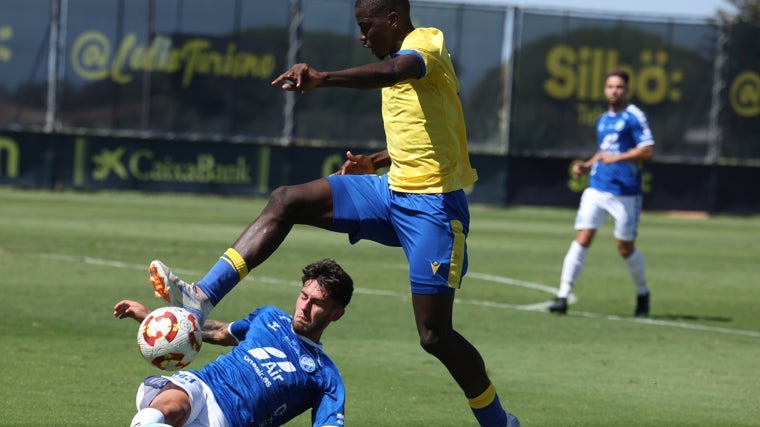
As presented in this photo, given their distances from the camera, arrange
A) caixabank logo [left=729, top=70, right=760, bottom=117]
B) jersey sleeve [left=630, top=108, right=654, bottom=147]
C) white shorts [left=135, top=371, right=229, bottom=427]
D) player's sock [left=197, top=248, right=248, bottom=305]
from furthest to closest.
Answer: caixabank logo [left=729, top=70, right=760, bottom=117], jersey sleeve [left=630, top=108, right=654, bottom=147], player's sock [left=197, top=248, right=248, bottom=305], white shorts [left=135, top=371, right=229, bottom=427]

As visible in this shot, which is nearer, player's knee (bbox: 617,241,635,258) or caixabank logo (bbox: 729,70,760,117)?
player's knee (bbox: 617,241,635,258)

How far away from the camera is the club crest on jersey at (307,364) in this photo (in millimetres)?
6590

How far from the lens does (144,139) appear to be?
31516 mm

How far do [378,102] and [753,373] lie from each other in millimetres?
23666

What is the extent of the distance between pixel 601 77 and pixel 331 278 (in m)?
29.3

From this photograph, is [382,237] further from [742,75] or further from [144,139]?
[742,75]

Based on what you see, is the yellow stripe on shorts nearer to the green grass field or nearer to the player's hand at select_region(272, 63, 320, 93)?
the green grass field

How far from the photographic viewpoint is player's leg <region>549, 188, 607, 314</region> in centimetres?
1327

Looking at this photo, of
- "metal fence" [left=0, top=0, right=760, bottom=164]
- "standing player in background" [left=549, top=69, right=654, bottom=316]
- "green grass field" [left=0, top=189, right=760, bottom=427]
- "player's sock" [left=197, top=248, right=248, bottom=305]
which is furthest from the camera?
"metal fence" [left=0, top=0, right=760, bottom=164]

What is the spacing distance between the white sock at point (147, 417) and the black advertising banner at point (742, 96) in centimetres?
3114

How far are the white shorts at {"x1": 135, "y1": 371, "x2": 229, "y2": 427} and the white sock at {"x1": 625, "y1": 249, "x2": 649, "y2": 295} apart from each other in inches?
317

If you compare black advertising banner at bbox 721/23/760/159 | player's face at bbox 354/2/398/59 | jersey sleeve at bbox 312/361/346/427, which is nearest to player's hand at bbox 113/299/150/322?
jersey sleeve at bbox 312/361/346/427

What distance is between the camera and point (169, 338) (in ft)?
19.8

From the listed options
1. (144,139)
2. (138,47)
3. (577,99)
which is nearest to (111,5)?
(138,47)
